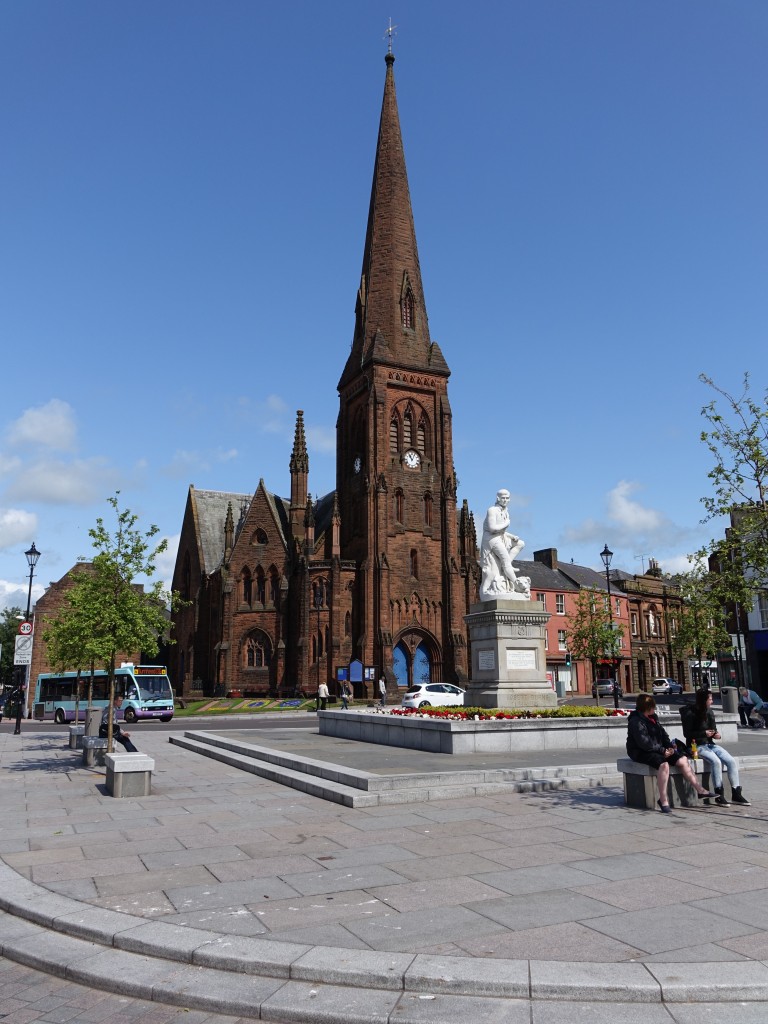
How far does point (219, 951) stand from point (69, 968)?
3.32ft

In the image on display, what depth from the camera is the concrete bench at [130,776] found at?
480 inches

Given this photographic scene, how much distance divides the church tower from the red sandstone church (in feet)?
0.32

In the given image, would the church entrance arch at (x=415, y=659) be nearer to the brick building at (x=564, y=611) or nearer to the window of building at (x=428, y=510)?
the window of building at (x=428, y=510)

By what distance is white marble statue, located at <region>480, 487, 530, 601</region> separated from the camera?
66.8 ft

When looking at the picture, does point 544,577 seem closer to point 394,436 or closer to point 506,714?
point 394,436

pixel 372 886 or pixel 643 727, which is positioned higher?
pixel 643 727

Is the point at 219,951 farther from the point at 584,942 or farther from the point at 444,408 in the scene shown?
the point at 444,408

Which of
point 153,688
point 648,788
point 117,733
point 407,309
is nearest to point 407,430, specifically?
point 407,309

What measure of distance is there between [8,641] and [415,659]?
5413 centimetres

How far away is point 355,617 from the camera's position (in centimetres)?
5166

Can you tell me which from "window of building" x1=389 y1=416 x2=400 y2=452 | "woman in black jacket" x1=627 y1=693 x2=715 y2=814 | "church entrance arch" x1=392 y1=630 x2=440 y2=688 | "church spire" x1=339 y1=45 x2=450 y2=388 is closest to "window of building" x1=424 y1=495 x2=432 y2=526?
"window of building" x1=389 y1=416 x2=400 y2=452

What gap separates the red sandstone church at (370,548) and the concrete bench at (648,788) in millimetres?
38188

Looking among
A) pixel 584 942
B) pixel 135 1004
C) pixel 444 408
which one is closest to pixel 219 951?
pixel 135 1004

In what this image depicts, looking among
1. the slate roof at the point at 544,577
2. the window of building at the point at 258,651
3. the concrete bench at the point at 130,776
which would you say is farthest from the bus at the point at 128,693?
the slate roof at the point at 544,577
